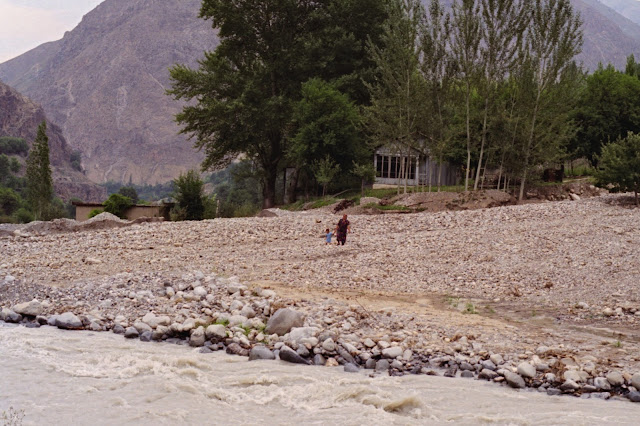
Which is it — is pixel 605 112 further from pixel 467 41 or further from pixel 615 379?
pixel 615 379

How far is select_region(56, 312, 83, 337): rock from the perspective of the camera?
37.2 ft

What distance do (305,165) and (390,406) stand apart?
31.3 meters

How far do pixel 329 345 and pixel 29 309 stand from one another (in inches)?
244

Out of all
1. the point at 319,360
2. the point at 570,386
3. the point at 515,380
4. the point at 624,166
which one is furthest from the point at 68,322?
the point at 624,166

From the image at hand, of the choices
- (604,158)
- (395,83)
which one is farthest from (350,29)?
(604,158)

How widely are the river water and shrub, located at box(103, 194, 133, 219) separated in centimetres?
2205

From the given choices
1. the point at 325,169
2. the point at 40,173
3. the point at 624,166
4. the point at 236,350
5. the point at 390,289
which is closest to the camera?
the point at 236,350

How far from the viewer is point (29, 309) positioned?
12.0 meters

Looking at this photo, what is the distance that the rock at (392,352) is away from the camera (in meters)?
9.52

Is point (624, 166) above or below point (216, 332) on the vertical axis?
above

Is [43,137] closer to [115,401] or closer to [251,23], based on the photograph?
[251,23]

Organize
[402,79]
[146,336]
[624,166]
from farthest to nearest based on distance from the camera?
[402,79], [624,166], [146,336]

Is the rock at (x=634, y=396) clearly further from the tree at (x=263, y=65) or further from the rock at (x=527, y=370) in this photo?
the tree at (x=263, y=65)

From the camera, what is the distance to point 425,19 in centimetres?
3180
